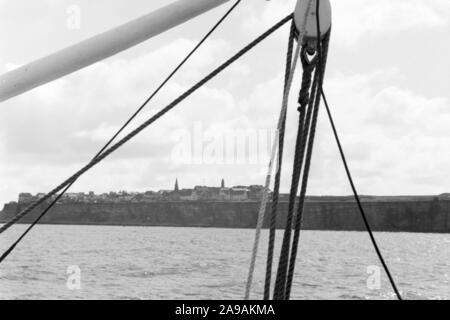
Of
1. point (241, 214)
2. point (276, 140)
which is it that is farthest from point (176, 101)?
point (241, 214)

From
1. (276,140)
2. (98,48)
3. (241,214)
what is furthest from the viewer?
(241,214)

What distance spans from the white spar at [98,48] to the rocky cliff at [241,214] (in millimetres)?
106281

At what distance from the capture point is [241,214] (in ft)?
414

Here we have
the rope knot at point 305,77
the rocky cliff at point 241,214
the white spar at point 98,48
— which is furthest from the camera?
the rocky cliff at point 241,214

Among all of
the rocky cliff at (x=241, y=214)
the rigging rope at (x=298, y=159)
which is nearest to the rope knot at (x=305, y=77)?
the rigging rope at (x=298, y=159)

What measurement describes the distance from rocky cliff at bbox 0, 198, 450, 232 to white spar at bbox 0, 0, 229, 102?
106 meters

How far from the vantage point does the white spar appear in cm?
303

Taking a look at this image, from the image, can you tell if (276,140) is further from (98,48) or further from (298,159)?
(98,48)

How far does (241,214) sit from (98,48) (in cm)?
12355

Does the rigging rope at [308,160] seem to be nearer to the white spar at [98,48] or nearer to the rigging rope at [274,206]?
the rigging rope at [274,206]

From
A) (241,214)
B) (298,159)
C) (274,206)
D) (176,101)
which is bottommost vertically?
(274,206)

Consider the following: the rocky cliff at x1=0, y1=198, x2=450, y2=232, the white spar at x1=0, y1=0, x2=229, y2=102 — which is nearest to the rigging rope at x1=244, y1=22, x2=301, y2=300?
the white spar at x1=0, y1=0, x2=229, y2=102

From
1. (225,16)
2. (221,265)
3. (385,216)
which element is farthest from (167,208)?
(225,16)

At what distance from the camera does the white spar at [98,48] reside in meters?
3.03
